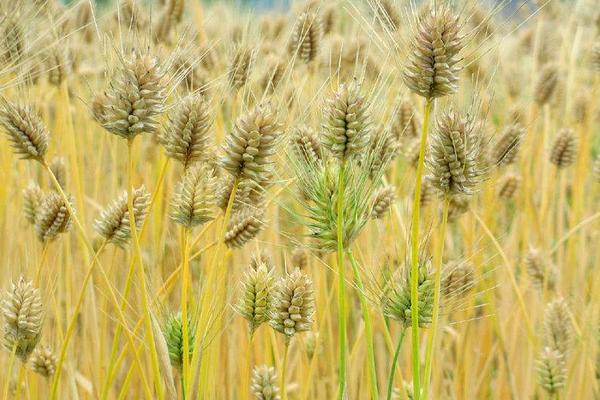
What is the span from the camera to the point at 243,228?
4.41 feet

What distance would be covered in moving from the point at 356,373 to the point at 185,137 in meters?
0.92

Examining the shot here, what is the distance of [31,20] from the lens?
1670 mm

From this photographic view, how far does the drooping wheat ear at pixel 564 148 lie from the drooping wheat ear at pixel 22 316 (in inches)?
60.9

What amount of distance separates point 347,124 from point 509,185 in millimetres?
1282

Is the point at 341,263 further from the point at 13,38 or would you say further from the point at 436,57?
the point at 13,38

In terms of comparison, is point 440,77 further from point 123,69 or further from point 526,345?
point 526,345

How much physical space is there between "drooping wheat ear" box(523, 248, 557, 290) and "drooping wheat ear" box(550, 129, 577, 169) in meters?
0.27

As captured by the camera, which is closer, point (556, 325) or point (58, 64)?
point (556, 325)

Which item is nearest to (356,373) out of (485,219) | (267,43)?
(485,219)

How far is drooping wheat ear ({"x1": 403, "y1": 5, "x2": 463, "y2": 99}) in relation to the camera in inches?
39.3

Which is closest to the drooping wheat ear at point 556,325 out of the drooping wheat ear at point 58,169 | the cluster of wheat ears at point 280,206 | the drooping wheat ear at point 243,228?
the cluster of wheat ears at point 280,206

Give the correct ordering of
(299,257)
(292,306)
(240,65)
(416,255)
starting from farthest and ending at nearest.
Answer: (299,257) < (240,65) < (292,306) < (416,255)

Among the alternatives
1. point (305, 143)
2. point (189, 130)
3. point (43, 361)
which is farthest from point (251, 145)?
point (43, 361)

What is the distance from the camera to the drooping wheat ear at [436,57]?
1.00 m
